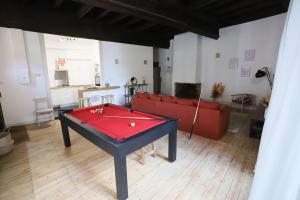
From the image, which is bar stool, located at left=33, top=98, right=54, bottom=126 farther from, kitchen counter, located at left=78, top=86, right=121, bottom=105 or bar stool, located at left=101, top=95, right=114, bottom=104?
bar stool, located at left=101, top=95, right=114, bottom=104

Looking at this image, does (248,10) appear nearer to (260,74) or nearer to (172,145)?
(260,74)

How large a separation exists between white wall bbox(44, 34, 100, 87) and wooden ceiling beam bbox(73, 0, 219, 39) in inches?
173

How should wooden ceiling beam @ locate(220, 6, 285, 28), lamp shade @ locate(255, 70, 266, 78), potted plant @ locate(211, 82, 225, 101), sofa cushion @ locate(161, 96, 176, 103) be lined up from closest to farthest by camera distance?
sofa cushion @ locate(161, 96, 176, 103), wooden ceiling beam @ locate(220, 6, 285, 28), lamp shade @ locate(255, 70, 266, 78), potted plant @ locate(211, 82, 225, 101)

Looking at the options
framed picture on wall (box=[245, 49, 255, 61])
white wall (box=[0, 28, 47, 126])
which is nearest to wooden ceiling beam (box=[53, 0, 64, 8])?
white wall (box=[0, 28, 47, 126])

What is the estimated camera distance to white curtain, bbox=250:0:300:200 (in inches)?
36.4

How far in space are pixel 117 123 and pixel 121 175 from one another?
2.34 feet

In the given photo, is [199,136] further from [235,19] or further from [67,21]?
[235,19]

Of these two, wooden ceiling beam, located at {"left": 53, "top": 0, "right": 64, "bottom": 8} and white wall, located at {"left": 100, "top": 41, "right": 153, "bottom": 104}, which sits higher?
wooden ceiling beam, located at {"left": 53, "top": 0, "right": 64, "bottom": 8}

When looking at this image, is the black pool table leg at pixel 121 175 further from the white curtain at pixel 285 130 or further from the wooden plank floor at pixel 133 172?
the white curtain at pixel 285 130

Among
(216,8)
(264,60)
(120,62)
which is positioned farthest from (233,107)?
(120,62)

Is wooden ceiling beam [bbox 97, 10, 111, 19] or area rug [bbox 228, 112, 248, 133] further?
area rug [bbox 228, 112, 248, 133]

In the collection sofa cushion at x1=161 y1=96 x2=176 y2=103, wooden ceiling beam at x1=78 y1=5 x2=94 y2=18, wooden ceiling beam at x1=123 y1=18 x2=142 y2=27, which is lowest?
sofa cushion at x1=161 y1=96 x2=176 y2=103

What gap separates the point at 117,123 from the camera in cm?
210

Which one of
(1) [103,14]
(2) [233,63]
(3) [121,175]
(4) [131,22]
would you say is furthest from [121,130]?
(2) [233,63]
